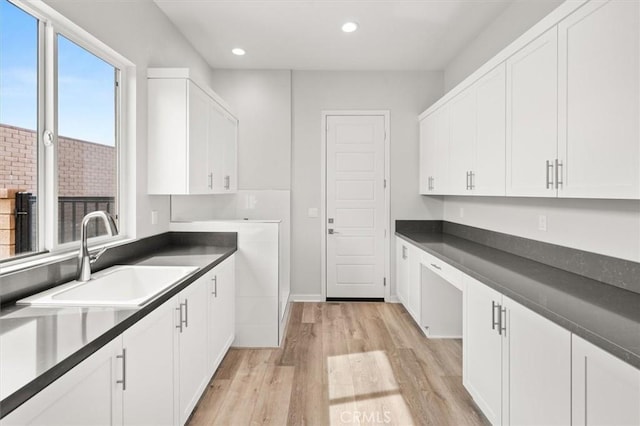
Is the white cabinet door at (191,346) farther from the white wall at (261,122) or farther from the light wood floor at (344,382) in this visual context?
the white wall at (261,122)

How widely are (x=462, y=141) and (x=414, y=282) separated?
4.70 ft

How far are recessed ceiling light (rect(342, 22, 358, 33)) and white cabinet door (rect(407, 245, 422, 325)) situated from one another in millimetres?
2150

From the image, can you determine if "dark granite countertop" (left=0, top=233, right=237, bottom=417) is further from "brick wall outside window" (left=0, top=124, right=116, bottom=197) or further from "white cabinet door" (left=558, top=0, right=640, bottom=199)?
"white cabinet door" (left=558, top=0, right=640, bottom=199)

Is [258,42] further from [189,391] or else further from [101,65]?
[189,391]

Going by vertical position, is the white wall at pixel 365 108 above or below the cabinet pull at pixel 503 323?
above

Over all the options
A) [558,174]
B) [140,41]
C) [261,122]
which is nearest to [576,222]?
[558,174]

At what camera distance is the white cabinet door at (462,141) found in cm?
301

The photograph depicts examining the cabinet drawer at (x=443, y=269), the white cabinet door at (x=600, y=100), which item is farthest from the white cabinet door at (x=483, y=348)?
the white cabinet door at (x=600, y=100)

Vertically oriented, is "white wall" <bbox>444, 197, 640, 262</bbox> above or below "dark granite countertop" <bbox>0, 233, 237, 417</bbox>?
above

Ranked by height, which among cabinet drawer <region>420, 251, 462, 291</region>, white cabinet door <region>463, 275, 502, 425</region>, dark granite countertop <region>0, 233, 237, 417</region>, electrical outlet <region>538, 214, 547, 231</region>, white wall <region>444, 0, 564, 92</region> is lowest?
white cabinet door <region>463, 275, 502, 425</region>

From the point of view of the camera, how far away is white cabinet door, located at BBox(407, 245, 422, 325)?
353 cm

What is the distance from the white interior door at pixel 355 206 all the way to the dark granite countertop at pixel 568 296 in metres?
1.81

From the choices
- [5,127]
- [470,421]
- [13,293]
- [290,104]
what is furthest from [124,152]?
[470,421]

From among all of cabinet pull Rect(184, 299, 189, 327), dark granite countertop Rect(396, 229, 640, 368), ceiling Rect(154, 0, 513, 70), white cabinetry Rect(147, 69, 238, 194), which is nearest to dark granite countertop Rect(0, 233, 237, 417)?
cabinet pull Rect(184, 299, 189, 327)
